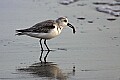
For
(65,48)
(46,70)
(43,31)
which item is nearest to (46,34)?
(43,31)

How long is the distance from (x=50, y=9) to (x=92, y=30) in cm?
325

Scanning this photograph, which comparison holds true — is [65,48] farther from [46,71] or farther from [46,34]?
[46,71]

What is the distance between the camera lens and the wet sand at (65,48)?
6777mm

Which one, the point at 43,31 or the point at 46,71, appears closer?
the point at 46,71

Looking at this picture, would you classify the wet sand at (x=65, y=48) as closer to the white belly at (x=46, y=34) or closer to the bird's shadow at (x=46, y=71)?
the bird's shadow at (x=46, y=71)

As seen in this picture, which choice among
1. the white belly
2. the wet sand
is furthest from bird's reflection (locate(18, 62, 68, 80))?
the white belly

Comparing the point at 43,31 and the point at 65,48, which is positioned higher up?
the point at 43,31

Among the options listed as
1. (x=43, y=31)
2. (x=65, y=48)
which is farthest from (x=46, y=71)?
(x=43, y=31)

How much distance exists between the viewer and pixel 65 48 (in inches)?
334

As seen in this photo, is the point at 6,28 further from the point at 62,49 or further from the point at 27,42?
the point at 62,49

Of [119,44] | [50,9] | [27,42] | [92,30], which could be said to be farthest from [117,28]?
[50,9]

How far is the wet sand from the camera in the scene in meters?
6.78

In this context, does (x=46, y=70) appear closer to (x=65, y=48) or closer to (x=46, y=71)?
(x=46, y=71)

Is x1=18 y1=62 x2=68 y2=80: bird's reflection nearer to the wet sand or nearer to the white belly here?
the wet sand
